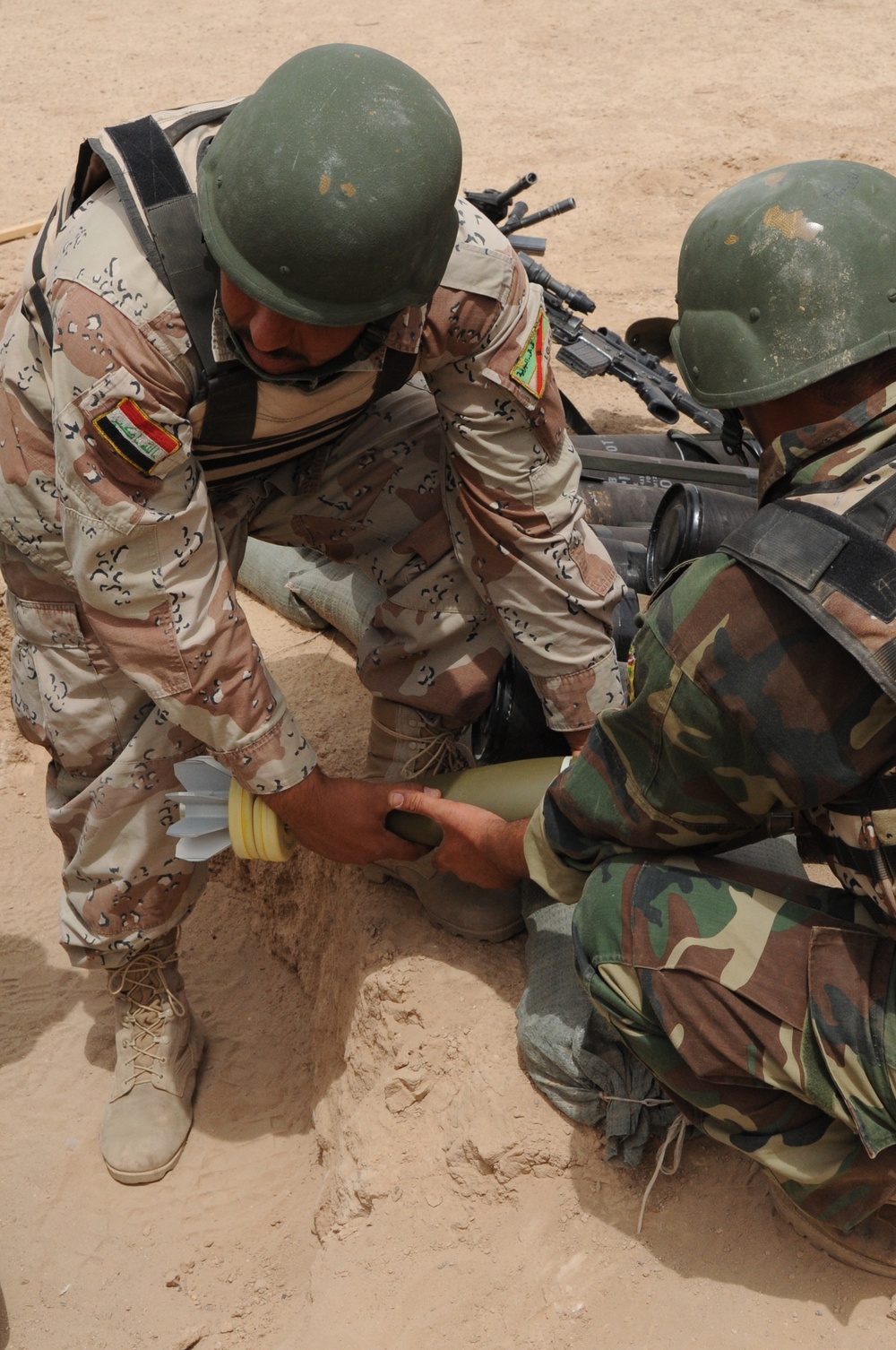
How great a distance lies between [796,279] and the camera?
5.68ft

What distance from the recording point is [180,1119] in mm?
2875

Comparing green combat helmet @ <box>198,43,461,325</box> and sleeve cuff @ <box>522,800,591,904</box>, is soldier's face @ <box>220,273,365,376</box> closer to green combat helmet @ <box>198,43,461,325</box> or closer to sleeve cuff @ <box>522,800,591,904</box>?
green combat helmet @ <box>198,43,461,325</box>

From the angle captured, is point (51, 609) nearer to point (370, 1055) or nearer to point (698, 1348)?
point (370, 1055)

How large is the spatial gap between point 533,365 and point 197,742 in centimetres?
99

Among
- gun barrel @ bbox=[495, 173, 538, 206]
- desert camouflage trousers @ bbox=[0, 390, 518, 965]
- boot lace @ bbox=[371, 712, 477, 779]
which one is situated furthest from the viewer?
gun barrel @ bbox=[495, 173, 538, 206]

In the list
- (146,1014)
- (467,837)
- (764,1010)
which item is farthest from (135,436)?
(146,1014)

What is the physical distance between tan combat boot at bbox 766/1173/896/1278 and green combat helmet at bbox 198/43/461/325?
154 centimetres

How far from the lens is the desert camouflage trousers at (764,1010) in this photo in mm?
1714

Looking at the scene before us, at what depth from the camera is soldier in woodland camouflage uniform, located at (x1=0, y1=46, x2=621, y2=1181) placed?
1924mm

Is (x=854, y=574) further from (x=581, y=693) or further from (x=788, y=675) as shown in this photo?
(x=581, y=693)

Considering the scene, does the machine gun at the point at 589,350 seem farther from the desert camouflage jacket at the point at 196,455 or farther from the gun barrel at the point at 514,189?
the desert camouflage jacket at the point at 196,455

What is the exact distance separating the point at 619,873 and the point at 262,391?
101 centimetres

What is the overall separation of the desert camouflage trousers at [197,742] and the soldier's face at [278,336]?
505 millimetres

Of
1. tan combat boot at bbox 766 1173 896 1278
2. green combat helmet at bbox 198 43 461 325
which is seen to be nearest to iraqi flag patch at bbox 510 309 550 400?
green combat helmet at bbox 198 43 461 325
